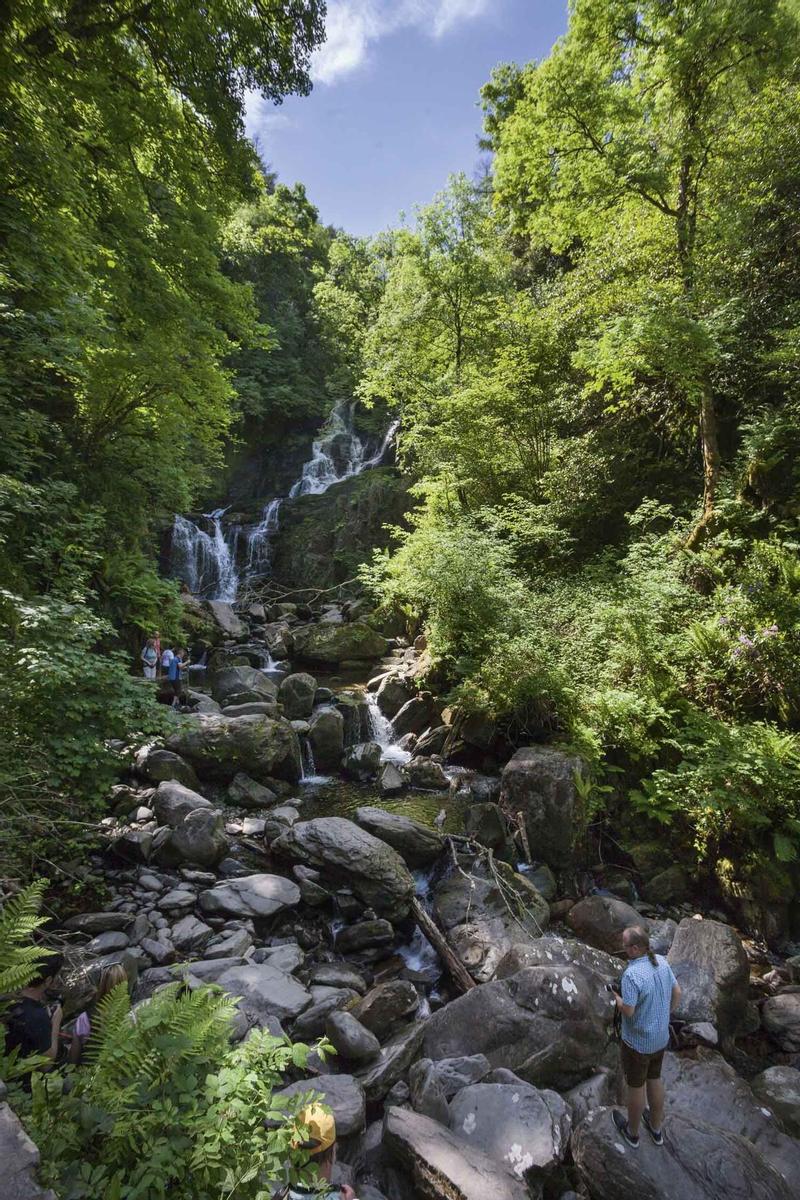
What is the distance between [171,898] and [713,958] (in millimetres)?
5759

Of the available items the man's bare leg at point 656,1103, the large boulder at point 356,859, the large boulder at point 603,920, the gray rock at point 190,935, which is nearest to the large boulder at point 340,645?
the large boulder at point 356,859

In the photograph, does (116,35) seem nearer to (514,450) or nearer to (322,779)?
(514,450)

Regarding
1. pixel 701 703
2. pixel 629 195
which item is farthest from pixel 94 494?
pixel 629 195

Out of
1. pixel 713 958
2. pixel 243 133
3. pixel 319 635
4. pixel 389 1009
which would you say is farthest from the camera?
pixel 319 635

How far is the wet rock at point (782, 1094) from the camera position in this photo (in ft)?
12.9

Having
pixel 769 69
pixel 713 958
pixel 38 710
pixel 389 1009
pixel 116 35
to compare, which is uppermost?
pixel 116 35

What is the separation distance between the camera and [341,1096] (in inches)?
141

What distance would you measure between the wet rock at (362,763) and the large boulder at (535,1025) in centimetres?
551

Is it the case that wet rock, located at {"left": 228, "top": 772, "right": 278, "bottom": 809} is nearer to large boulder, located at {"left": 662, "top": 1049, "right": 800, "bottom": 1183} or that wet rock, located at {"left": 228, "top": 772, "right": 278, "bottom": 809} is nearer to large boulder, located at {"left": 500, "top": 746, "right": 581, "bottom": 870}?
large boulder, located at {"left": 500, "top": 746, "right": 581, "bottom": 870}

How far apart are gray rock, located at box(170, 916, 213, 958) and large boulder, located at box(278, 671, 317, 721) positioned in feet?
20.4

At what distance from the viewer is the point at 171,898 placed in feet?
18.2

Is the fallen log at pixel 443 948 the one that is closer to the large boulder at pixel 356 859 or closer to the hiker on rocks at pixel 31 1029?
the large boulder at pixel 356 859

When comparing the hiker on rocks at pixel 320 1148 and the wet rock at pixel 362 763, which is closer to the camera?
the hiker on rocks at pixel 320 1148


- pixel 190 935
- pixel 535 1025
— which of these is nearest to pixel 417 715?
pixel 190 935
